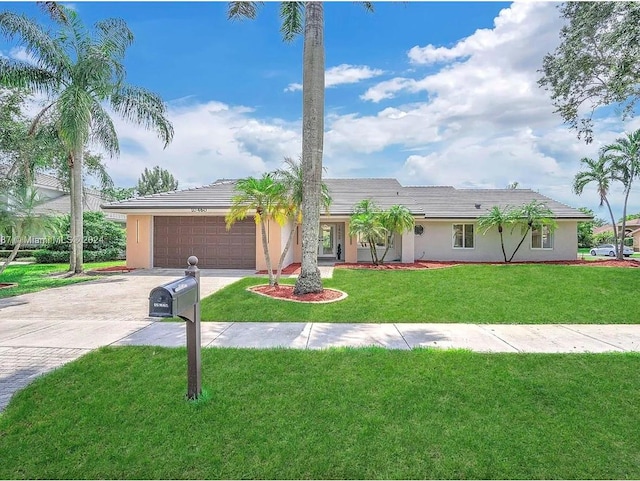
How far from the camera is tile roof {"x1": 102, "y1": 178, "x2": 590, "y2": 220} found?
53.4 ft

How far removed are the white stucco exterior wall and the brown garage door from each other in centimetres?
954

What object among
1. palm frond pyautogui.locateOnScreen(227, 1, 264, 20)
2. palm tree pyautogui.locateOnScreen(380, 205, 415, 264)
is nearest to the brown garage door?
palm tree pyautogui.locateOnScreen(380, 205, 415, 264)

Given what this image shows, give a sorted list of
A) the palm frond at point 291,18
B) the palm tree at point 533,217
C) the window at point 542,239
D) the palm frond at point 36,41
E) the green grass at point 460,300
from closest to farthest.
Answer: the green grass at point 460,300 < the palm frond at point 291,18 < the palm frond at point 36,41 < the palm tree at point 533,217 < the window at point 542,239

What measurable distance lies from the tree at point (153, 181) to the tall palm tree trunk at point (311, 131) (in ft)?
148

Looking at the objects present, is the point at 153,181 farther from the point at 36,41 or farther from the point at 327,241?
the point at 327,241

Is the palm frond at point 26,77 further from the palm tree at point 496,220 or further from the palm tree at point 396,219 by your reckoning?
the palm tree at point 496,220

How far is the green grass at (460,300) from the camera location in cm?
768

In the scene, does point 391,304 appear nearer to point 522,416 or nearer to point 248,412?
point 522,416

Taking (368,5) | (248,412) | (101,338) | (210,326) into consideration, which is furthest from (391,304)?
(368,5)

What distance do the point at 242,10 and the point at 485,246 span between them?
16.6 meters

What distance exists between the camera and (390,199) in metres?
20.3

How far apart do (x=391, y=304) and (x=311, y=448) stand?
5.97m

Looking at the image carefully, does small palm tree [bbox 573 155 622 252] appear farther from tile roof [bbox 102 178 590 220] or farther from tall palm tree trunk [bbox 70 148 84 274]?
tall palm tree trunk [bbox 70 148 84 274]

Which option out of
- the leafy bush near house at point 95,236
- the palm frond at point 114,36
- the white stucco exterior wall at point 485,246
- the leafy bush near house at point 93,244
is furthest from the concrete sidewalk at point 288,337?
the leafy bush near house at point 95,236
